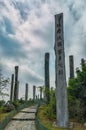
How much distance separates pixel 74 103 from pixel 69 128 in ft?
14.1

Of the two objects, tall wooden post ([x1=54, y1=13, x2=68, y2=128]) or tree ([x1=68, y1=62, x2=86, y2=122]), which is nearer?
tall wooden post ([x1=54, y1=13, x2=68, y2=128])

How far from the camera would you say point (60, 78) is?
2391 cm

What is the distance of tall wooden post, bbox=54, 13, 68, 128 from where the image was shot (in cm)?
2355

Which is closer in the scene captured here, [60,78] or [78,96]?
[60,78]

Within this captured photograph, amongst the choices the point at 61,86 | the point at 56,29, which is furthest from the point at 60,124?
the point at 56,29

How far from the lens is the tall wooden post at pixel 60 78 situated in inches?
927

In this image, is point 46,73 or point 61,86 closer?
point 61,86

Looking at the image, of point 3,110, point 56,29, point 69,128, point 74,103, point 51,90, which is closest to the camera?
point 69,128

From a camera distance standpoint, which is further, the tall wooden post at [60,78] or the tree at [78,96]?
the tree at [78,96]

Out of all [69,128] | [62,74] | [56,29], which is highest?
[56,29]

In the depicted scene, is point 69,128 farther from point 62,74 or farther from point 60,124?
point 62,74

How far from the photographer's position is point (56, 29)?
24.9 meters

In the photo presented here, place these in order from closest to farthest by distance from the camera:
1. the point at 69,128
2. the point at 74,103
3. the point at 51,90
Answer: the point at 69,128 < the point at 74,103 < the point at 51,90

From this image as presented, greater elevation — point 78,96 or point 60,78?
point 60,78
